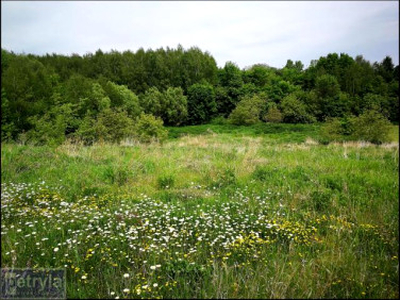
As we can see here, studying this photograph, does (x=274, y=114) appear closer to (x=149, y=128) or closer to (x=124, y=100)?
(x=149, y=128)

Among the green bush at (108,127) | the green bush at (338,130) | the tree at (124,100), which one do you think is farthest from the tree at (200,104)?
the green bush at (338,130)

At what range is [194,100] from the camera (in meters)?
25.9

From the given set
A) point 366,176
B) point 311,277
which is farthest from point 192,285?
point 366,176

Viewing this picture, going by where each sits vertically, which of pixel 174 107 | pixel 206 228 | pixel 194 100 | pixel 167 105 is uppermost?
pixel 194 100

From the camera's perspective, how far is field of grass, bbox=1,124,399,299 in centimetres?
270

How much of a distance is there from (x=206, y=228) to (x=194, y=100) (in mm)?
23109

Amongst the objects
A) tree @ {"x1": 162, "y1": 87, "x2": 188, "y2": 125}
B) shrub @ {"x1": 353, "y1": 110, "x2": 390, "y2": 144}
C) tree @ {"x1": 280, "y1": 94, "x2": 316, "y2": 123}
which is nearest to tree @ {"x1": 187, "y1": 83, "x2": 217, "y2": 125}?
tree @ {"x1": 162, "y1": 87, "x2": 188, "y2": 125}

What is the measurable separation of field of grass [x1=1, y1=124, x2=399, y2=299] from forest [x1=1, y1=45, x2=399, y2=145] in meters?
5.37

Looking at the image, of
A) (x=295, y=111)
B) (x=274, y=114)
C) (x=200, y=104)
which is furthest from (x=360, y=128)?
(x=200, y=104)

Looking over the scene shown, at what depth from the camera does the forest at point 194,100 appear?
1311 centimetres

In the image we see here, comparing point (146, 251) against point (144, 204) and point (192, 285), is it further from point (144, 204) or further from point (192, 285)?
point (144, 204)

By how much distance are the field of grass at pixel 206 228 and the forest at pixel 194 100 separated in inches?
211

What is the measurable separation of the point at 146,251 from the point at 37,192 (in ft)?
11.1

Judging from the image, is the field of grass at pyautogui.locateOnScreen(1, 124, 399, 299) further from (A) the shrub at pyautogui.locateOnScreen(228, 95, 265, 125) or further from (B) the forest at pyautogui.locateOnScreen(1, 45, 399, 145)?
(A) the shrub at pyautogui.locateOnScreen(228, 95, 265, 125)
